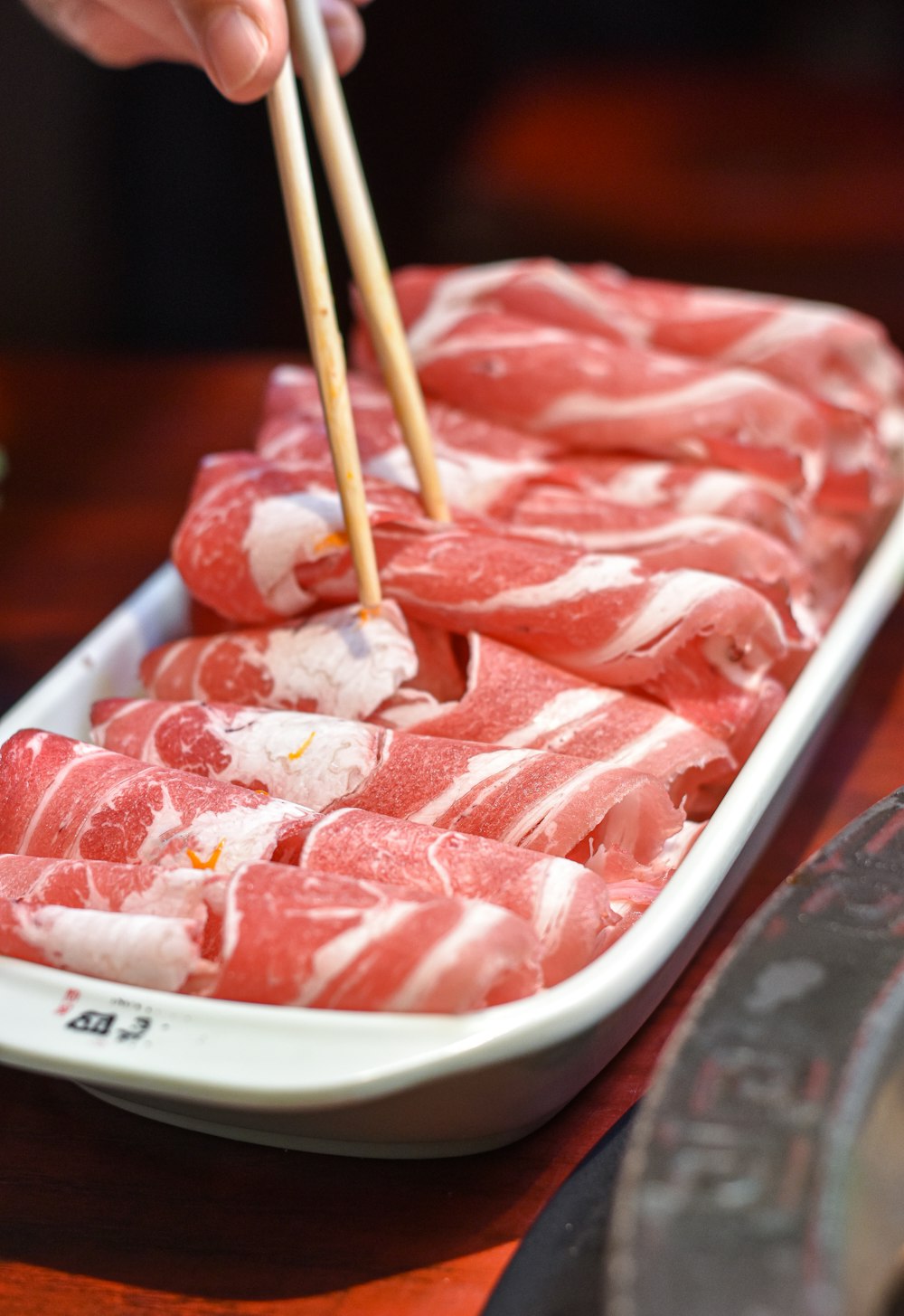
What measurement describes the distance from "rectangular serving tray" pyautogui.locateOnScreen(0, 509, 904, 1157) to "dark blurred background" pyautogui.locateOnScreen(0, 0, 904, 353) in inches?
96.4

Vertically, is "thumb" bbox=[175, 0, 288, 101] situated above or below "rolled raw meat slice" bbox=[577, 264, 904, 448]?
above

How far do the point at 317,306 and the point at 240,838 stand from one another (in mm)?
461

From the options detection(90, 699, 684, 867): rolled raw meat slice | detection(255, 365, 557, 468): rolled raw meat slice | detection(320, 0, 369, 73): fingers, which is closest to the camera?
detection(90, 699, 684, 867): rolled raw meat slice

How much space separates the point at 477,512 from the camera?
1272 millimetres

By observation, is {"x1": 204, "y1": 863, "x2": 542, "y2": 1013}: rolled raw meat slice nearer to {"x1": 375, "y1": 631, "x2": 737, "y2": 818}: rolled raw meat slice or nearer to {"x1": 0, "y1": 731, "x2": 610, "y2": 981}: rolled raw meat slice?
{"x1": 0, "y1": 731, "x2": 610, "y2": 981}: rolled raw meat slice

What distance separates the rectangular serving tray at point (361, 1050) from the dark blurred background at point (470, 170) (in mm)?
2448

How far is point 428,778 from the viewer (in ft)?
3.15

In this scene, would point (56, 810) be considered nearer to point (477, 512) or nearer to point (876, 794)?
point (477, 512)

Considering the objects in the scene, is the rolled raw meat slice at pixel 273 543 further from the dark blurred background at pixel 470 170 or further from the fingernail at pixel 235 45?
the dark blurred background at pixel 470 170

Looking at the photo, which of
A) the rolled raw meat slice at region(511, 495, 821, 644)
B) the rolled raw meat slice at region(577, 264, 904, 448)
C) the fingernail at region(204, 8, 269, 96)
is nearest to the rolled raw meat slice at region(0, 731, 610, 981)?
the rolled raw meat slice at region(511, 495, 821, 644)

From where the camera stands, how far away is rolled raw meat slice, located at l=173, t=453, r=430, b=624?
1.15 m

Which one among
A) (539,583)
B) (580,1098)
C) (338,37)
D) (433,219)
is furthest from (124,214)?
(580,1098)

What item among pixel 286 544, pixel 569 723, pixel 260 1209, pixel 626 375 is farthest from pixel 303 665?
pixel 626 375

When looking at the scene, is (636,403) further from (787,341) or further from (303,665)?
(303,665)
